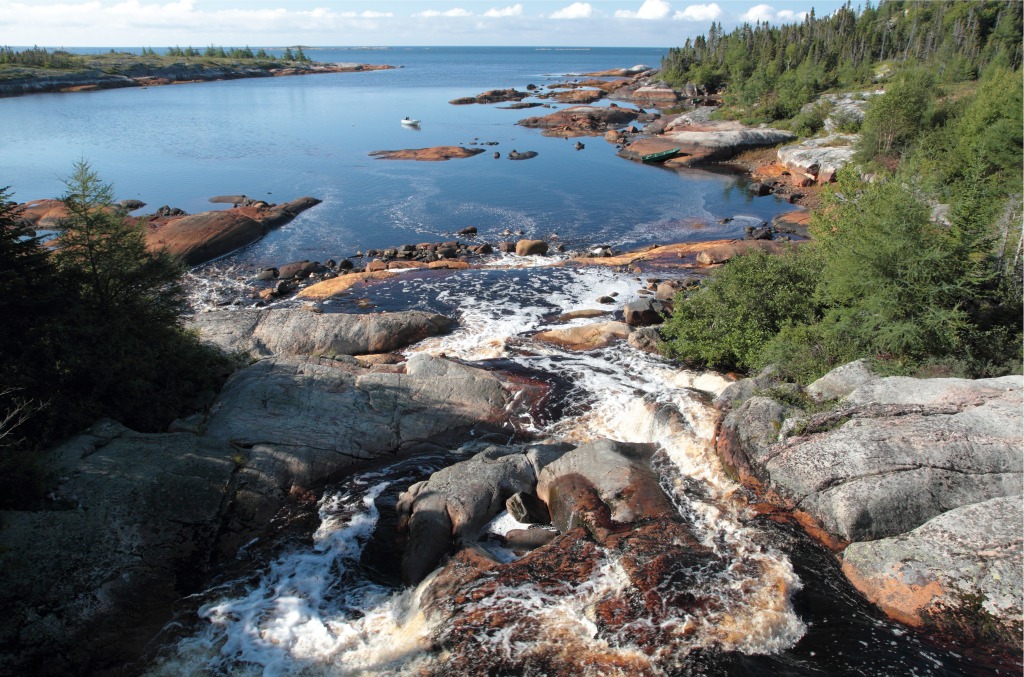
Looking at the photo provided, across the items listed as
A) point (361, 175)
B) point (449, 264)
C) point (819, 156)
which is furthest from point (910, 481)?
point (361, 175)

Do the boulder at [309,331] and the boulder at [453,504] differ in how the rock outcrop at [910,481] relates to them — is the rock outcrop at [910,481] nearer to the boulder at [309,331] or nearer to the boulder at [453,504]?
the boulder at [453,504]

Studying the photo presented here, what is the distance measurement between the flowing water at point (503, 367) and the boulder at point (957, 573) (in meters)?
0.52

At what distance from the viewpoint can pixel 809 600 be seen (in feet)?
39.8

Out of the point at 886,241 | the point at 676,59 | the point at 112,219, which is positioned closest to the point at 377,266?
the point at 112,219

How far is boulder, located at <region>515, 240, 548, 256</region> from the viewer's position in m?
36.9

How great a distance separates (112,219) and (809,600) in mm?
20683

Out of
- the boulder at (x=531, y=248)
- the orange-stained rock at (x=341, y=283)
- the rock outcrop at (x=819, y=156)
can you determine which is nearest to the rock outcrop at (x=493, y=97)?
the rock outcrop at (x=819, y=156)

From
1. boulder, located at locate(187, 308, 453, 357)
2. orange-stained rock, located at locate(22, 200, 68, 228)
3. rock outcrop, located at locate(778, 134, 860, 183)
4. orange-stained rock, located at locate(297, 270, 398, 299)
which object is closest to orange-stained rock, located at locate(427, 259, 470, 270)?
orange-stained rock, located at locate(297, 270, 398, 299)

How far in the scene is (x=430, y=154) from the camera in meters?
66.4

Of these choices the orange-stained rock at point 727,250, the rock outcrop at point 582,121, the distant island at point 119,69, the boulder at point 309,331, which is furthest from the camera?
the distant island at point 119,69

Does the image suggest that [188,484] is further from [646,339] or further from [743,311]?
[743,311]

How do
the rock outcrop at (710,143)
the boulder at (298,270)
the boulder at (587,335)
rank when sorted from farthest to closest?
the rock outcrop at (710,143) → the boulder at (298,270) → the boulder at (587,335)

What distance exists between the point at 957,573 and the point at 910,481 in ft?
7.25

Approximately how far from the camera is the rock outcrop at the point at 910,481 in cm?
1149
